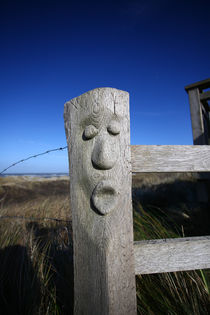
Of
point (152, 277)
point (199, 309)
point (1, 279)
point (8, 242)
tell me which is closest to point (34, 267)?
point (1, 279)

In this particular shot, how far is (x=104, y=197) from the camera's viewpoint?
94cm

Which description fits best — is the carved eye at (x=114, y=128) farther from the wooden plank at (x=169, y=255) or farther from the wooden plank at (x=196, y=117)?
the wooden plank at (x=196, y=117)

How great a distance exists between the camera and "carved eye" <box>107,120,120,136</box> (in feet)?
3.06

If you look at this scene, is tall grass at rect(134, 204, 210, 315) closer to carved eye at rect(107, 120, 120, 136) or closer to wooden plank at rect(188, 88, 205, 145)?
carved eye at rect(107, 120, 120, 136)

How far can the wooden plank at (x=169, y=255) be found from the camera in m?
0.99

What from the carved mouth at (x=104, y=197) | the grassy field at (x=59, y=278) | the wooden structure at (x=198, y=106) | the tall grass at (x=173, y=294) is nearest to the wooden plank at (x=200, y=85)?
the wooden structure at (x=198, y=106)

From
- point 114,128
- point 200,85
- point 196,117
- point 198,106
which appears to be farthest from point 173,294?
point 200,85

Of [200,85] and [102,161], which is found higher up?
[200,85]

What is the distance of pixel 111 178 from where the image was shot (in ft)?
3.09

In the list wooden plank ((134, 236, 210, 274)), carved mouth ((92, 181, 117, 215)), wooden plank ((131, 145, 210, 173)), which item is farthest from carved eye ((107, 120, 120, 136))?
wooden plank ((134, 236, 210, 274))

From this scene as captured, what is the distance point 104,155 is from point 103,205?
261 mm

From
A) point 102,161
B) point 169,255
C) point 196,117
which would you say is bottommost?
point 169,255

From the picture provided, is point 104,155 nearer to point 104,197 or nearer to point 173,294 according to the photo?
point 104,197

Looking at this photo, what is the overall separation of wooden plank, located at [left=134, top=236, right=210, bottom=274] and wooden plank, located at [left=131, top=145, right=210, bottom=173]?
42cm
